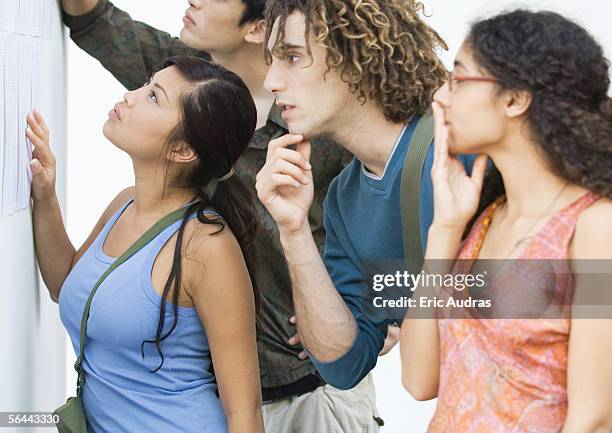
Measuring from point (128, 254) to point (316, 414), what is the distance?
821mm

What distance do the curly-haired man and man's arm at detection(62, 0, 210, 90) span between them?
77 cm

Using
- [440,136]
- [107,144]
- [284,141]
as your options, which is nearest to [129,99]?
[284,141]

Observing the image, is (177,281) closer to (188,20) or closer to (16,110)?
(16,110)

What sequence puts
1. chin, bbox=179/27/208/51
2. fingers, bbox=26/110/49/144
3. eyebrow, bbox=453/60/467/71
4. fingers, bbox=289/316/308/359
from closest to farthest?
eyebrow, bbox=453/60/467/71 → fingers, bbox=26/110/49/144 → fingers, bbox=289/316/308/359 → chin, bbox=179/27/208/51

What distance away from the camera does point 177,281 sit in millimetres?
2088

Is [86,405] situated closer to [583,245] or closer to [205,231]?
[205,231]

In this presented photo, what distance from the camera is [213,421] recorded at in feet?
6.98

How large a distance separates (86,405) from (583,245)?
3.63ft

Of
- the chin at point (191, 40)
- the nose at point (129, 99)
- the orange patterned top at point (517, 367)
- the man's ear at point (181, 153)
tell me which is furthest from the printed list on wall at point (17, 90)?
the orange patterned top at point (517, 367)

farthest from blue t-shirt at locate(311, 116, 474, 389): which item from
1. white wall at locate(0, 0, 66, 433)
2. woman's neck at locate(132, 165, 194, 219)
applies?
white wall at locate(0, 0, 66, 433)

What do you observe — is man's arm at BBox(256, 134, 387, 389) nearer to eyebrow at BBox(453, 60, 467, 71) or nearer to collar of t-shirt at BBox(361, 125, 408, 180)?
collar of t-shirt at BBox(361, 125, 408, 180)

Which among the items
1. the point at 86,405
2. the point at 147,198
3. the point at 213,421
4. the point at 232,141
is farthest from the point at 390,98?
the point at 86,405

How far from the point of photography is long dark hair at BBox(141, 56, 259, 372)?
7.29 ft

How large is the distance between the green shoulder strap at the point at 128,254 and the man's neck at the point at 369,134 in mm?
384
